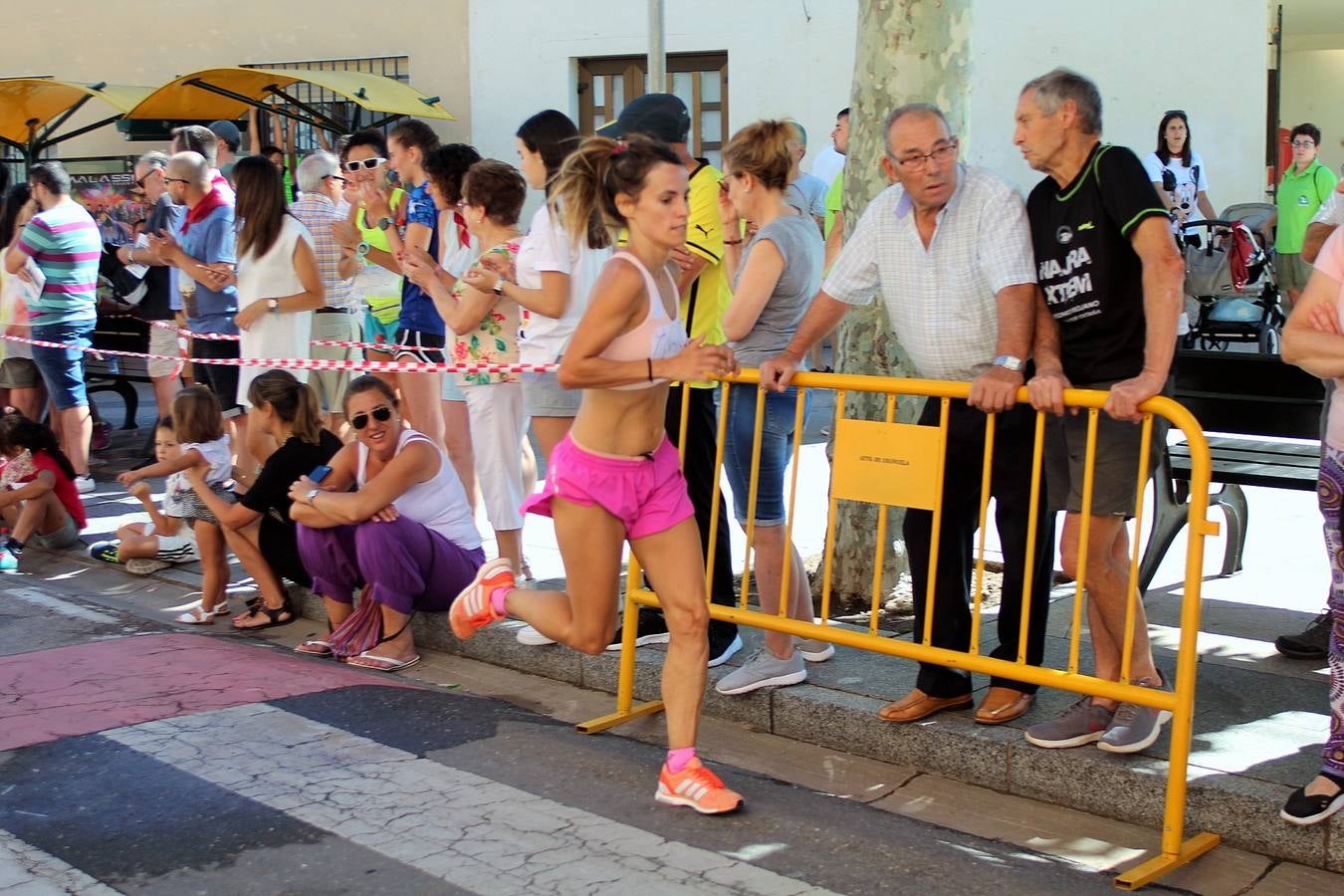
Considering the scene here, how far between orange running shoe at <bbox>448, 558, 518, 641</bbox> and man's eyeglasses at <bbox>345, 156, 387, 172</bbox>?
3824mm

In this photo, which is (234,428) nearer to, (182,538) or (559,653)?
(182,538)

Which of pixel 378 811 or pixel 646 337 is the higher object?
pixel 646 337

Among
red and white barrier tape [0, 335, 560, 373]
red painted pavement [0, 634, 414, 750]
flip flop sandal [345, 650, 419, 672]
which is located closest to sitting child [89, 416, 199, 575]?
red and white barrier tape [0, 335, 560, 373]

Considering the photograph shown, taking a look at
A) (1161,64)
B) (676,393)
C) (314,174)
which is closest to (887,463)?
(676,393)

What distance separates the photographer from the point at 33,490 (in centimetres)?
852

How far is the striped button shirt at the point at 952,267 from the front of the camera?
4711 millimetres

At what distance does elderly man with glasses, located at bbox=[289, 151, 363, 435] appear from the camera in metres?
8.80

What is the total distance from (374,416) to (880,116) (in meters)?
2.48

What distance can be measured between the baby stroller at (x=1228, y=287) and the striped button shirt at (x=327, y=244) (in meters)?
7.07

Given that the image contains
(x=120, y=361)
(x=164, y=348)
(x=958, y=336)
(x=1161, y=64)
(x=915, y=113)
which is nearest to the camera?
(x=915, y=113)

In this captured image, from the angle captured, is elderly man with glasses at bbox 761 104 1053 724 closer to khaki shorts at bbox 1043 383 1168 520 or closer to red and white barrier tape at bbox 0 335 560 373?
khaki shorts at bbox 1043 383 1168 520

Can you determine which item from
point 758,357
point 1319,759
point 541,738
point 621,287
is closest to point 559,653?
point 541,738

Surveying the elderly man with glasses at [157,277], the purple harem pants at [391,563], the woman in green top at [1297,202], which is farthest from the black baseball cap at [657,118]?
the woman in green top at [1297,202]

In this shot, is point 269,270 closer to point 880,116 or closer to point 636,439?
point 880,116
